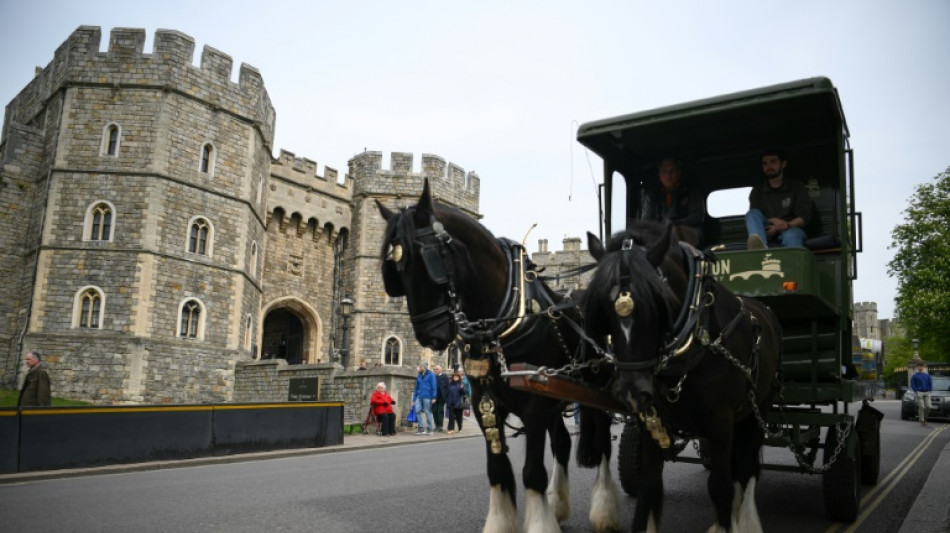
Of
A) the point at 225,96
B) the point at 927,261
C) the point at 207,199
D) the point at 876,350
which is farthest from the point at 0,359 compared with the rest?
the point at 927,261

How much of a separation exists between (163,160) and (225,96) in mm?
3767

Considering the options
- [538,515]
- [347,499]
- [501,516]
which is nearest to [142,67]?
[347,499]

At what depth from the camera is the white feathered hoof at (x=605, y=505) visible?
4.99m

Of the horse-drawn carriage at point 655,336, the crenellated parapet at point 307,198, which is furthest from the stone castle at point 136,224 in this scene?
the horse-drawn carriage at point 655,336

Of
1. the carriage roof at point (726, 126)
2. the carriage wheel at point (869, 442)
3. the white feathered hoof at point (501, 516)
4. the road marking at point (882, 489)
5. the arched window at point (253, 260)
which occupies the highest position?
the arched window at point (253, 260)

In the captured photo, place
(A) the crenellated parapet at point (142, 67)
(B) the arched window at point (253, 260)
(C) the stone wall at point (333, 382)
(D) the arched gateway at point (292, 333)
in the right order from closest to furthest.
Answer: (C) the stone wall at point (333, 382), (A) the crenellated parapet at point (142, 67), (B) the arched window at point (253, 260), (D) the arched gateway at point (292, 333)

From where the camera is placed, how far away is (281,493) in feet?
22.7

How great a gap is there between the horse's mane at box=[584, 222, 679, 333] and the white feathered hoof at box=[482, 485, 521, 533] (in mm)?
1474

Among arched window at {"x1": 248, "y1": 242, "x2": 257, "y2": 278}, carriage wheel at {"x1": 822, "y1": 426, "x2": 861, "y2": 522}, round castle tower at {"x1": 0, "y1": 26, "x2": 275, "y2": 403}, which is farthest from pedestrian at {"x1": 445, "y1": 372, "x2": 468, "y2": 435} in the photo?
arched window at {"x1": 248, "y1": 242, "x2": 257, "y2": 278}

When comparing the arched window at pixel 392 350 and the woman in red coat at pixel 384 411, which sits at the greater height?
the arched window at pixel 392 350

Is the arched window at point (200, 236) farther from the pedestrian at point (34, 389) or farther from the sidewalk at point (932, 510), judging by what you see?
the sidewalk at point (932, 510)

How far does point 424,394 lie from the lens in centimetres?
1644

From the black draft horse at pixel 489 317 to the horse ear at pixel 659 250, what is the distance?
73 centimetres

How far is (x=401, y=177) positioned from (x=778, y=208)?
28.3 m
